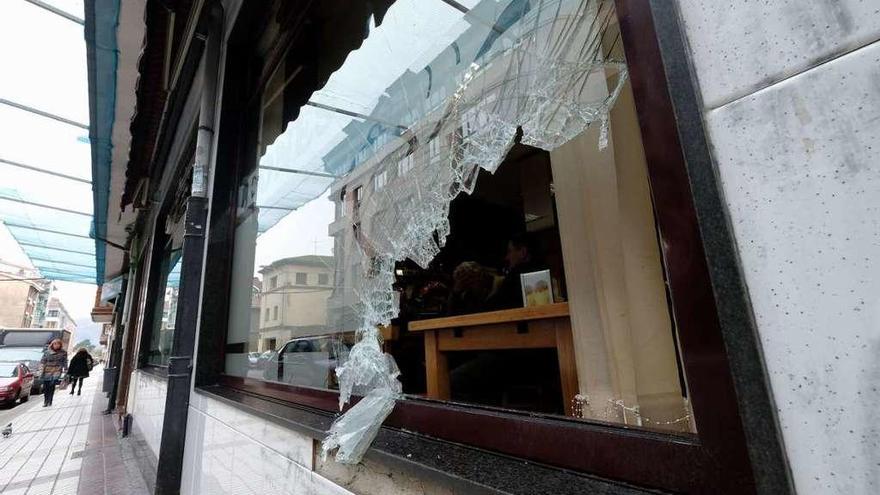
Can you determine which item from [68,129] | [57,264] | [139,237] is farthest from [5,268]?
[68,129]

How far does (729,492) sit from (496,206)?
10.2ft

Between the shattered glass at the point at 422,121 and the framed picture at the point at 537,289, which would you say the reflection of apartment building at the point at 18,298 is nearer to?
the shattered glass at the point at 422,121

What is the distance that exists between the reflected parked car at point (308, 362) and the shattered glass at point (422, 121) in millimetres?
58

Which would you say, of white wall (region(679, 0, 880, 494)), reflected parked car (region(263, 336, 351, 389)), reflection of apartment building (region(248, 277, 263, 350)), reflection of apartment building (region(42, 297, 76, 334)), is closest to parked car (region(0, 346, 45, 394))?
reflection of apartment building (region(248, 277, 263, 350))

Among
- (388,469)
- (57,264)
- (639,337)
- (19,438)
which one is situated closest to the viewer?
(639,337)

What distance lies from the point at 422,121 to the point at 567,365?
0.93m

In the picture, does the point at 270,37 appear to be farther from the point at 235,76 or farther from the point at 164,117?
the point at 164,117

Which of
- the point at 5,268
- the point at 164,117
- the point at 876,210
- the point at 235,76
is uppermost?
the point at 5,268

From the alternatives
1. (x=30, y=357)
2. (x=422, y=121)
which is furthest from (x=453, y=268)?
(x=30, y=357)

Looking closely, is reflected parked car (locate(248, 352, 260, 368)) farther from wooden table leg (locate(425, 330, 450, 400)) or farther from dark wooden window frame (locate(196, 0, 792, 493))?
dark wooden window frame (locate(196, 0, 792, 493))

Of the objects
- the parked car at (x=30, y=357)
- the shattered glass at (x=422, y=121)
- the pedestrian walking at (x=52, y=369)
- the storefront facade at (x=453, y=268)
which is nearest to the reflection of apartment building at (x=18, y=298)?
the parked car at (x=30, y=357)

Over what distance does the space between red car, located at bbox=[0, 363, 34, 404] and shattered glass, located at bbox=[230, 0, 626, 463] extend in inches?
503

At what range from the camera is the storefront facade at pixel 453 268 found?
1.91ft

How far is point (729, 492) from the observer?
52 centimetres
